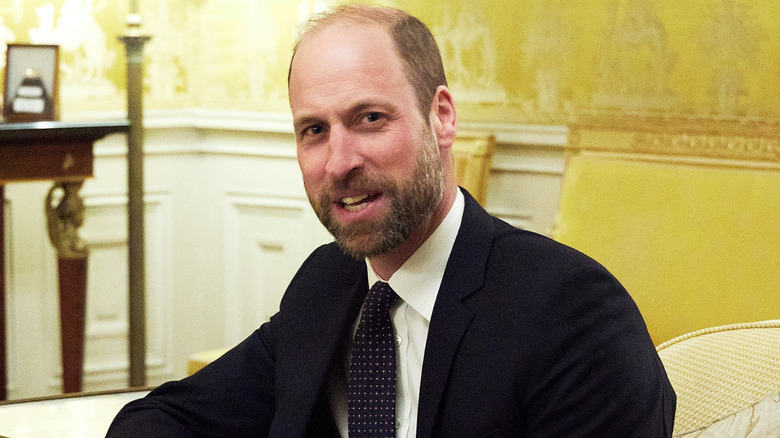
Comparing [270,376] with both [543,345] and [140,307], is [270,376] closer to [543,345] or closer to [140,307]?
[543,345]

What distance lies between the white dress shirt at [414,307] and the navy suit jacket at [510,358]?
1.4 inches

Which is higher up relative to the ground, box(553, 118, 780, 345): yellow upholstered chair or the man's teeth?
the man's teeth

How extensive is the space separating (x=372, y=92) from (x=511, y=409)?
1.50 ft

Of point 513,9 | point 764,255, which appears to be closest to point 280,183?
point 513,9

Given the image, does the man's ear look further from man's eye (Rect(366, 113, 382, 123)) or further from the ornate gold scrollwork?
the ornate gold scrollwork

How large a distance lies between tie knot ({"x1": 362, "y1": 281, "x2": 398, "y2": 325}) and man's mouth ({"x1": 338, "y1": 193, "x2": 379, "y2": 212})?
13 cm

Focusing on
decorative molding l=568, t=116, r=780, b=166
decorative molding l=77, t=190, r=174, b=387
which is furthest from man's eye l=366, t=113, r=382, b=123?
decorative molding l=77, t=190, r=174, b=387

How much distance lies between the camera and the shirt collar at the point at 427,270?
1302 millimetres

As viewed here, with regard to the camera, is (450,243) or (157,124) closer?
(450,243)

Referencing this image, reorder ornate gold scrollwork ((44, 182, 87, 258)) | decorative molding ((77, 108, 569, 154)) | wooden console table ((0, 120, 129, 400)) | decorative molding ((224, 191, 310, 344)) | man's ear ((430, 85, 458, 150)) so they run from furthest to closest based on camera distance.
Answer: decorative molding ((224, 191, 310, 344)) < decorative molding ((77, 108, 569, 154)) < ornate gold scrollwork ((44, 182, 87, 258)) < wooden console table ((0, 120, 129, 400)) < man's ear ((430, 85, 458, 150))

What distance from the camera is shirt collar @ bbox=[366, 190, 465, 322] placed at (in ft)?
4.27

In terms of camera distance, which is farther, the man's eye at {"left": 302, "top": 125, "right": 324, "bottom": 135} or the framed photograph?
the framed photograph

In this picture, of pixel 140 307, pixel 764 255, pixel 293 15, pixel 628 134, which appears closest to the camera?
pixel 764 255

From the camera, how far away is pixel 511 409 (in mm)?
1148
